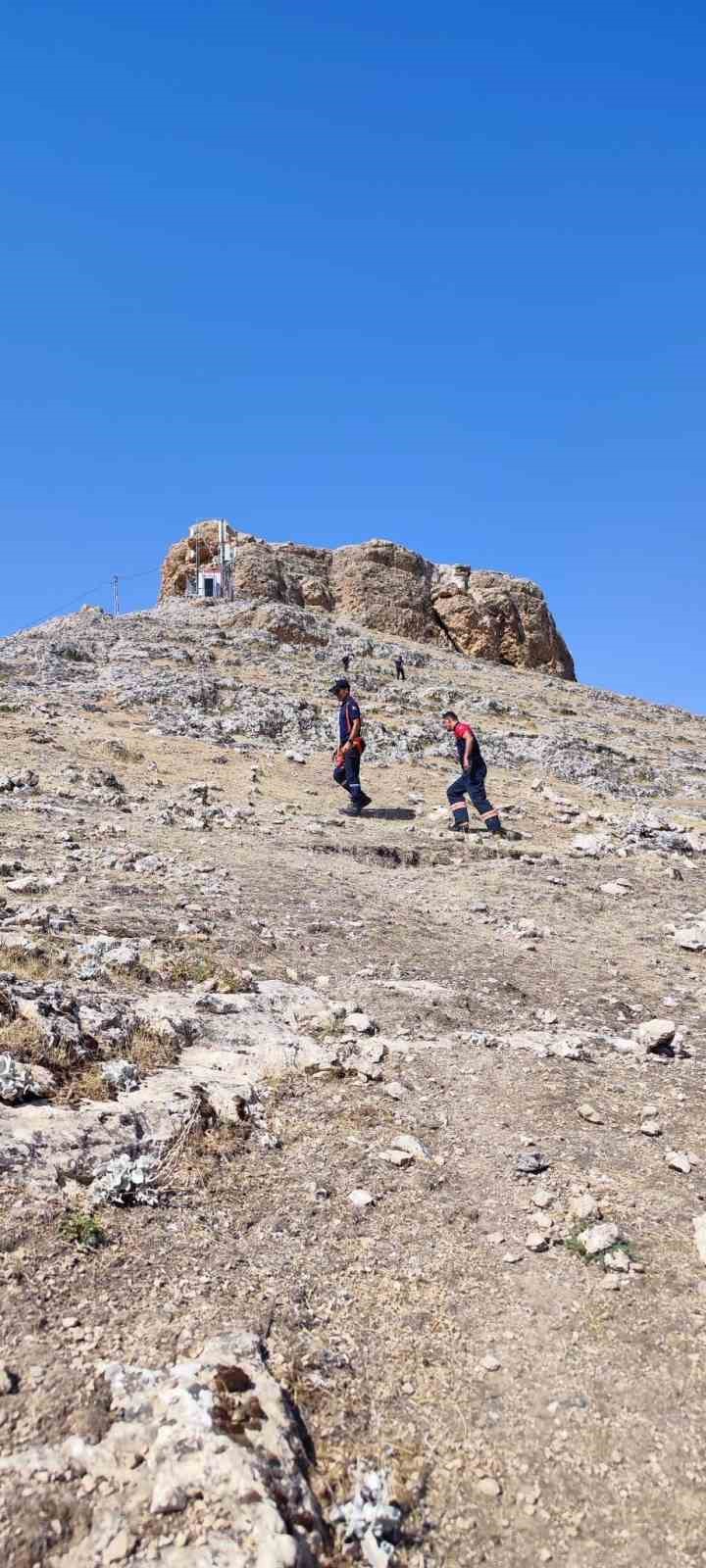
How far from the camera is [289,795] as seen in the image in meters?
14.1

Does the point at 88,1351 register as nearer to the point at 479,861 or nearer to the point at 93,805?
the point at 479,861

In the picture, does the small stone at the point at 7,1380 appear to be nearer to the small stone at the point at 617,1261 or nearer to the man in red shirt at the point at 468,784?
the small stone at the point at 617,1261

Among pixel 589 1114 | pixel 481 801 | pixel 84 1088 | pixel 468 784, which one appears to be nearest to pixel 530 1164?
pixel 589 1114

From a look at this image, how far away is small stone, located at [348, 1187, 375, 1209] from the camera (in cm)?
388

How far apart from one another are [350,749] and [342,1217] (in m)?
9.46

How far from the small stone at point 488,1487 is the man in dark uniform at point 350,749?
1048 centimetres

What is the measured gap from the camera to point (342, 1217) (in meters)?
3.80

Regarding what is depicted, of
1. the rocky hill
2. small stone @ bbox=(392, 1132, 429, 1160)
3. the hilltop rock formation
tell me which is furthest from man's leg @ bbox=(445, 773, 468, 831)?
the hilltop rock formation

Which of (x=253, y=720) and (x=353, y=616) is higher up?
(x=353, y=616)

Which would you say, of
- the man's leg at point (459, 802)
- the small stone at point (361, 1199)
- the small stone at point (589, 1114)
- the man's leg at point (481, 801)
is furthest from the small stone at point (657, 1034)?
the man's leg at point (459, 802)

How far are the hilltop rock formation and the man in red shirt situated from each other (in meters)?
29.0

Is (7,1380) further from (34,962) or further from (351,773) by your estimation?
(351,773)

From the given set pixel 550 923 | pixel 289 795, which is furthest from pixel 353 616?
pixel 550 923

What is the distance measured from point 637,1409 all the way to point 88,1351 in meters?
1.77
